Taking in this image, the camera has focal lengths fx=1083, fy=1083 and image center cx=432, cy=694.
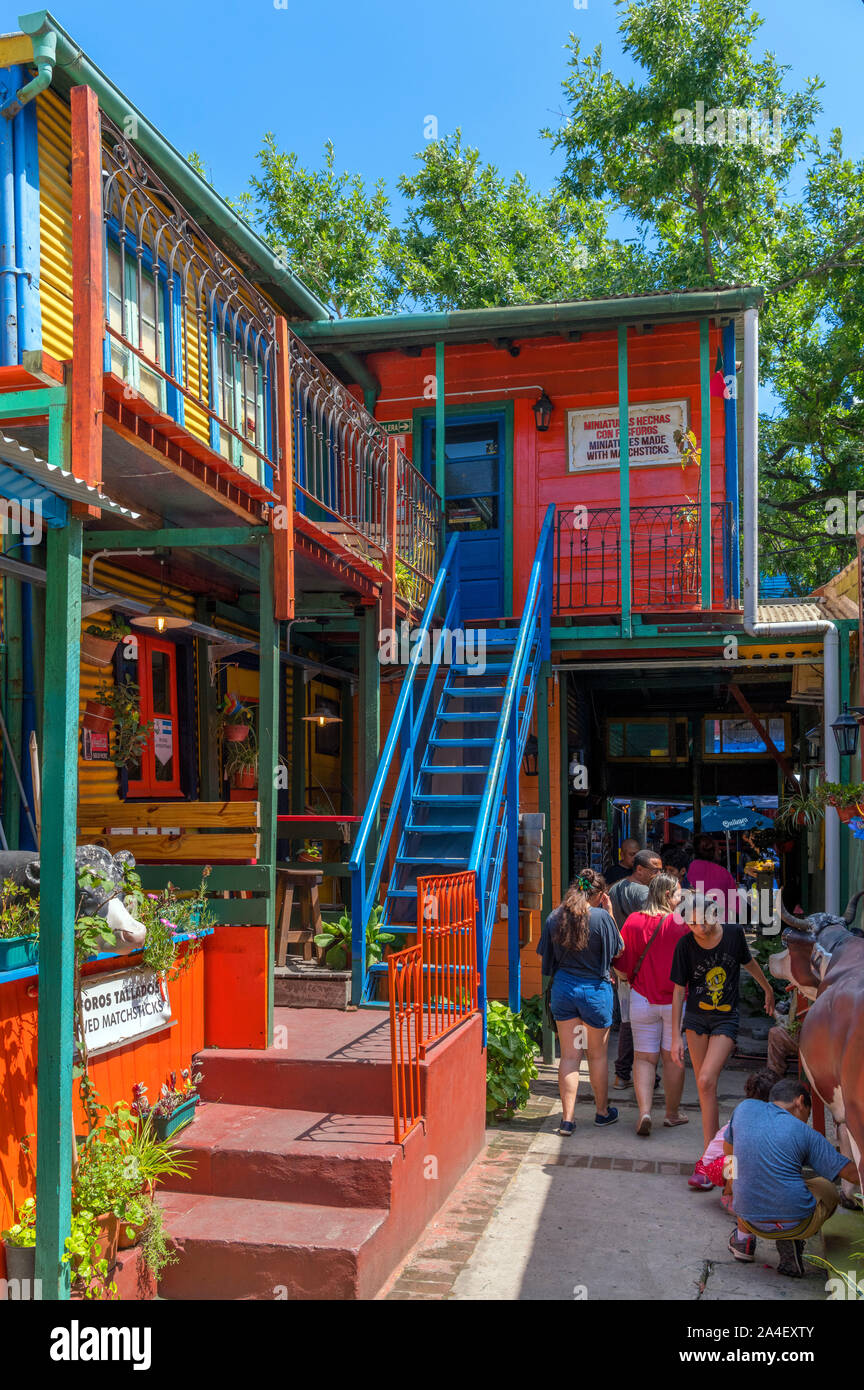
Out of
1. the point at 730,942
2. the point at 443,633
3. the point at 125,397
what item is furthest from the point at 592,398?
the point at 125,397

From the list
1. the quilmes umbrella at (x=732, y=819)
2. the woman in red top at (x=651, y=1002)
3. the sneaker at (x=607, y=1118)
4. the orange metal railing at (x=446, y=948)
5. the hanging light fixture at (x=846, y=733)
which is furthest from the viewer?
the quilmes umbrella at (x=732, y=819)

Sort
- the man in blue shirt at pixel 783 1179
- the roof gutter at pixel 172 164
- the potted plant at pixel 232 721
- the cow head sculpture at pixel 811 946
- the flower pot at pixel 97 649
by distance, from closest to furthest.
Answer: the cow head sculpture at pixel 811 946 → the man in blue shirt at pixel 783 1179 → the roof gutter at pixel 172 164 → the flower pot at pixel 97 649 → the potted plant at pixel 232 721

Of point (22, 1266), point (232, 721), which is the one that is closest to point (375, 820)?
point (232, 721)

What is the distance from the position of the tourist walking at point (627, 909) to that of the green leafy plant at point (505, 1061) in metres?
1.30

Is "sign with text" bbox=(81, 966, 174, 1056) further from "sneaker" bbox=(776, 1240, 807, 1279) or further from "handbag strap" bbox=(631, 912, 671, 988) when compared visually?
"handbag strap" bbox=(631, 912, 671, 988)

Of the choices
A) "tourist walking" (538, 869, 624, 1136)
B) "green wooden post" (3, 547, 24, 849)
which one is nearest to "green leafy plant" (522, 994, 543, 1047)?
"tourist walking" (538, 869, 624, 1136)

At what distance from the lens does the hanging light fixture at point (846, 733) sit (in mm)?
8211

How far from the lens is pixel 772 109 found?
59.7ft

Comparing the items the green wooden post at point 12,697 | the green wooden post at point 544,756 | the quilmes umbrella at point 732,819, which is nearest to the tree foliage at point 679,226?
the quilmes umbrella at point 732,819

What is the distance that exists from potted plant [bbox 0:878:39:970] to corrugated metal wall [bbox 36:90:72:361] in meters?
3.91

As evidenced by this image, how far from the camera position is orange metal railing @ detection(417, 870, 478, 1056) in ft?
20.6

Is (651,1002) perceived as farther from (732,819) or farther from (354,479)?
(732,819)

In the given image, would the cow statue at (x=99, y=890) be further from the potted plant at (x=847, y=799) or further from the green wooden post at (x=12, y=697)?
the potted plant at (x=847, y=799)
